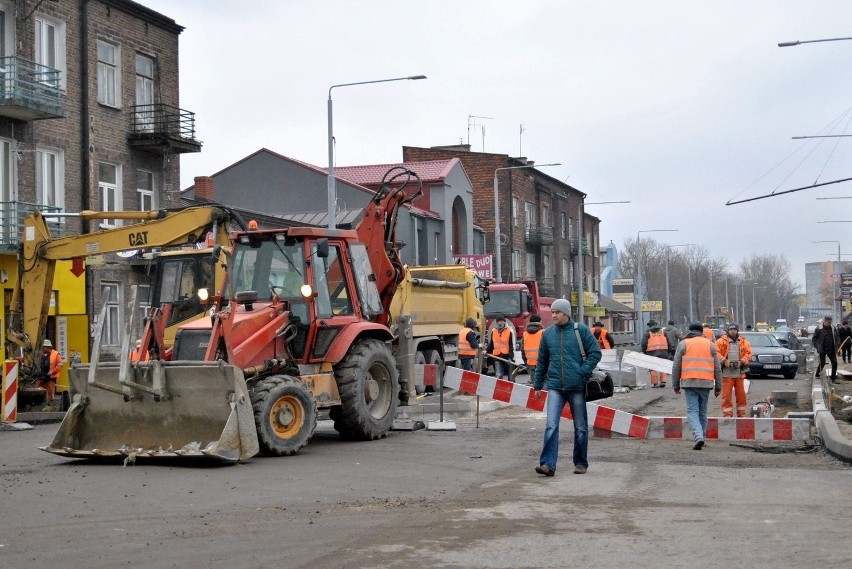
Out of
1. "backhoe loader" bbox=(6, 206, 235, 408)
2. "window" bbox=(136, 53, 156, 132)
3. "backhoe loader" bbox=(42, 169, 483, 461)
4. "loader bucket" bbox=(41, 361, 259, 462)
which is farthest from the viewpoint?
"window" bbox=(136, 53, 156, 132)

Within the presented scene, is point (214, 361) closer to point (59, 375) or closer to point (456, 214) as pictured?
point (59, 375)

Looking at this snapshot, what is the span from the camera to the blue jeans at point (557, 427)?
37.6 feet

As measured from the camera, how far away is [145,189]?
106ft

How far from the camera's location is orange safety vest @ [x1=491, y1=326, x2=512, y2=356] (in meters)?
24.8

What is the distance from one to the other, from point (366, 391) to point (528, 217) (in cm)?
5579

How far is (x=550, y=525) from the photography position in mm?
8469

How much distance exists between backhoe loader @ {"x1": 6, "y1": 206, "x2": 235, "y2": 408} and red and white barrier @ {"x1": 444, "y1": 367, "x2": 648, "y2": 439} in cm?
394

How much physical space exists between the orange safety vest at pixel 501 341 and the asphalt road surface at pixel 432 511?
1081cm

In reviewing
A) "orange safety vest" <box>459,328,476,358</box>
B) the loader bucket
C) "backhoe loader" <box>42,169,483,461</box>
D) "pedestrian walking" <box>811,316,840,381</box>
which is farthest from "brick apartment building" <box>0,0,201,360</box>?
"pedestrian walking" <box>811,316,840,381</box>

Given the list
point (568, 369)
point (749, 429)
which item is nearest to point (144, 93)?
point (749, 429)

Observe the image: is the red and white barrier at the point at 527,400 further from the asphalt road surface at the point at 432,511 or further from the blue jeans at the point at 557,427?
the blue jeans at the point at 557,427

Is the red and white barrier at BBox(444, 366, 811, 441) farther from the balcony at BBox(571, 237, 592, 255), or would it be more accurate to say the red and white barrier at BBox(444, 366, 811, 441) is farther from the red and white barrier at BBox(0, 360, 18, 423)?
the balcony at BBox(571, 237, 592, 255)

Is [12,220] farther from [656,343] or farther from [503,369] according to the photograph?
[656,343]

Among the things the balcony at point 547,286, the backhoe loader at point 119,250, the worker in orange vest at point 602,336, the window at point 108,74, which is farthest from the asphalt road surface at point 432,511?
the balcony at point 547,286
